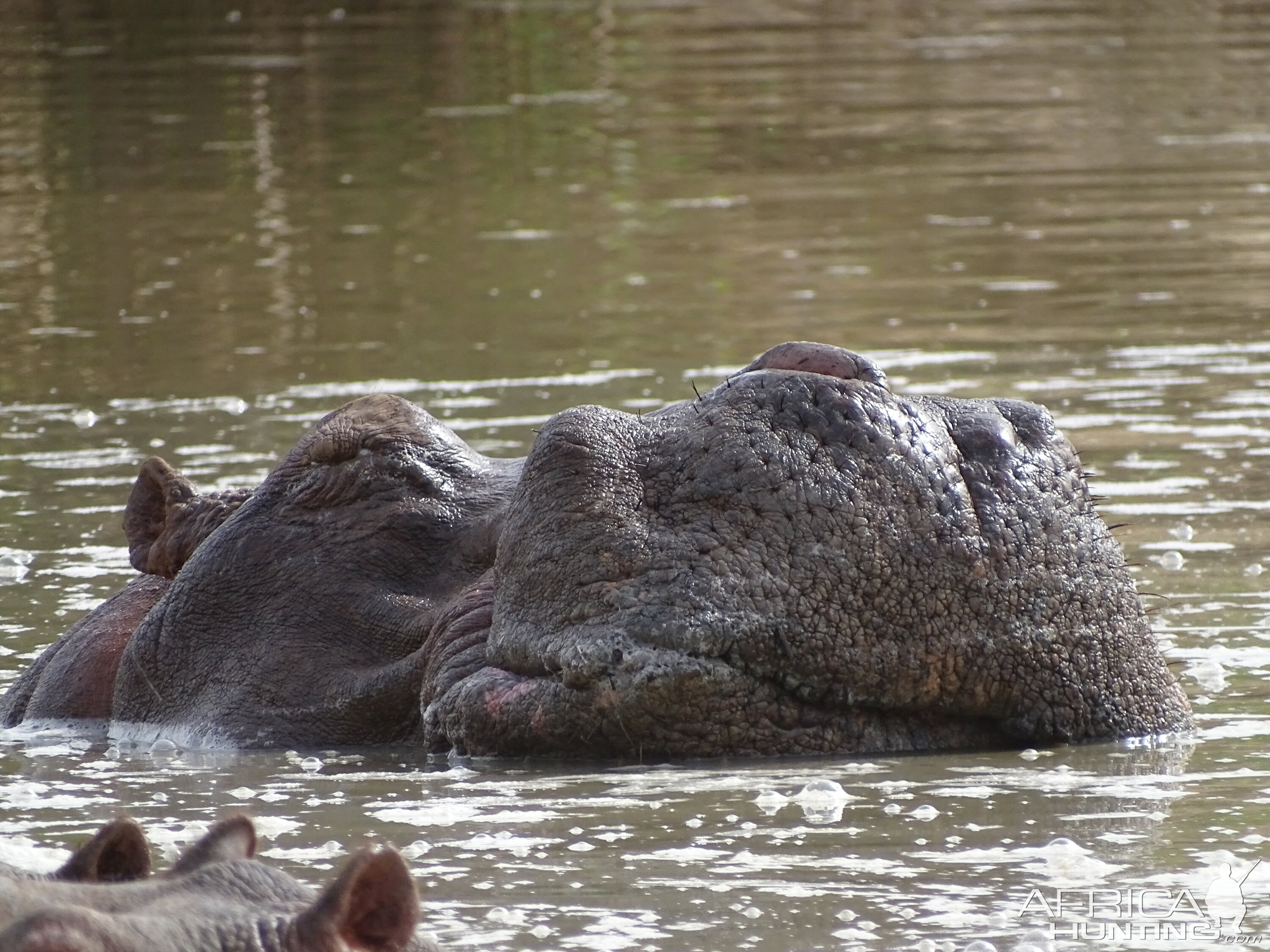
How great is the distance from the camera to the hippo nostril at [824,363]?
15.3 feet

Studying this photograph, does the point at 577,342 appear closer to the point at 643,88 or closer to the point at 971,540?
the point at 971,540

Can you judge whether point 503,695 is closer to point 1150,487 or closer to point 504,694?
point 504,694

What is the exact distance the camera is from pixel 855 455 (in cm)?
454

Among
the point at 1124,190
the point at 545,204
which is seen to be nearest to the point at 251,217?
the point at 545,204

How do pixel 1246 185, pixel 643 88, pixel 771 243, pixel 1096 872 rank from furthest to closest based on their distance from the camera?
pixel 643 88 < pixel 1246 185 < pixel 771 243 < pixel 1096 872

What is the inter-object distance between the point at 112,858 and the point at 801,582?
201 cm

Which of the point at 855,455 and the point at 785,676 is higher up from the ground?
the point at 855,455

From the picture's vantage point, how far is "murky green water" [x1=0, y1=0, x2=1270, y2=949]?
4.23 m

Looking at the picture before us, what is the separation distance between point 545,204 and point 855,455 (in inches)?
497

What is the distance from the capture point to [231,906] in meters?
2.57

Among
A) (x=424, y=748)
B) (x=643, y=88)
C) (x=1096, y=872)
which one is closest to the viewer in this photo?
(x=1096, y=872)


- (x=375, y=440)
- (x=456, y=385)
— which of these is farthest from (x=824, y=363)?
(x=456, y=385)
